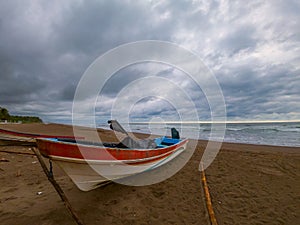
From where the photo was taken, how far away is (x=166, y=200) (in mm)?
4262

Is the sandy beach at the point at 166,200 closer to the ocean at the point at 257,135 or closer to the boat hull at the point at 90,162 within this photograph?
the boat hull at the point at 90,162

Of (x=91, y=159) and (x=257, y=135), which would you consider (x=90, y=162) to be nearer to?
(x=91, y=159)

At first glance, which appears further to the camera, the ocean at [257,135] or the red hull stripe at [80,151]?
the ocean at [257,135]

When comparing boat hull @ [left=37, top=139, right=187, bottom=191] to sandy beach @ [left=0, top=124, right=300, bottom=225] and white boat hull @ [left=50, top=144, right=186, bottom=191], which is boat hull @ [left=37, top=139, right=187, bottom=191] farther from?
sandy beach @ [left=0, top=124, right=300, bottom=225]

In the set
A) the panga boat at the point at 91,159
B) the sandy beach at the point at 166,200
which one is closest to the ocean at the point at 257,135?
the sandy beach at the point at 166,200

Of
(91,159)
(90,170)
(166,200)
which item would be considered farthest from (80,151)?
(166,200)

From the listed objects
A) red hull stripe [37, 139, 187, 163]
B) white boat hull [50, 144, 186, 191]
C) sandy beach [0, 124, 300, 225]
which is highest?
red hull stripe [37, 139, 187, 163]

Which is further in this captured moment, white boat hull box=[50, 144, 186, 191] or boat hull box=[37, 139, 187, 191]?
white boat hull box=[50, 144, 186, 191]

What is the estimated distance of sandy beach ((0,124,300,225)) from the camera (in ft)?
11.5

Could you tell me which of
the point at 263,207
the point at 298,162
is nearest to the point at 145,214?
the point at 263,207

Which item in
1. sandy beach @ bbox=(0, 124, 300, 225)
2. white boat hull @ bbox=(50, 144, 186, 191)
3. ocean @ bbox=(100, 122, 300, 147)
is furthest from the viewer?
ocean @ bbox=(100, 122, 300, 147)

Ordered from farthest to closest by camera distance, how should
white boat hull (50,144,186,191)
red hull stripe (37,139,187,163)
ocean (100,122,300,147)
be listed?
ocean (100,122,300,147) < white boat hull (50,144,186,191) < red hull stripe (37,139,187,163)

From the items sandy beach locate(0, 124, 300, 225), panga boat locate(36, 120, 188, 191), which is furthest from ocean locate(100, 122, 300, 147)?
panga boat locate(36, 120, 188, 191)

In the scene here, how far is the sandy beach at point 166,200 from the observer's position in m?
3.52
